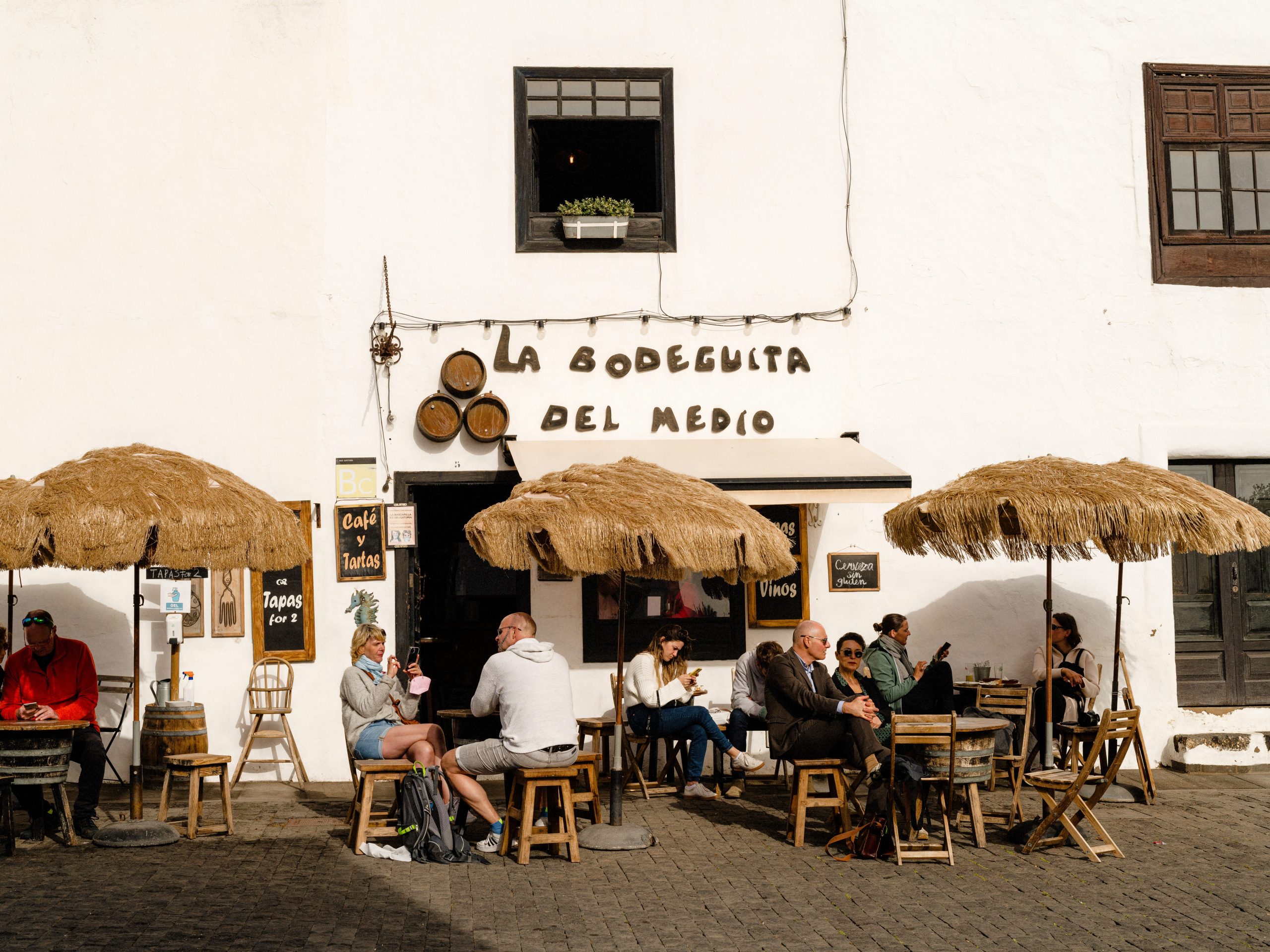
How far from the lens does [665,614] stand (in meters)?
10.2

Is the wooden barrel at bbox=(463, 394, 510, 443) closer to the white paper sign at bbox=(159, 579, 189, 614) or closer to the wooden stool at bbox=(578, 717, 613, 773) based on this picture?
the wooden stool at bbox=(578, 717, 613, 773)

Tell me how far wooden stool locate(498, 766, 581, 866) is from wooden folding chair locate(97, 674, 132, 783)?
11.7 ft

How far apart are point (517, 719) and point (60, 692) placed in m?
3.15

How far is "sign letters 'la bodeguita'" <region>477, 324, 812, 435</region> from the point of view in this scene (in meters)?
10.0

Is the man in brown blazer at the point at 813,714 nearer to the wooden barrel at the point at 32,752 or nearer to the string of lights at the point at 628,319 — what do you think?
the string of lights at the point at 628,319

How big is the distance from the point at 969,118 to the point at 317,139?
5.17 m

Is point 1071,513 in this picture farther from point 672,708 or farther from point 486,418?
point 486,418

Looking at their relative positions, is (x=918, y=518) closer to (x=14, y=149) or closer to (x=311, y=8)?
(x=311, y=8)

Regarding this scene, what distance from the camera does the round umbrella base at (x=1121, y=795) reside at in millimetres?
8820

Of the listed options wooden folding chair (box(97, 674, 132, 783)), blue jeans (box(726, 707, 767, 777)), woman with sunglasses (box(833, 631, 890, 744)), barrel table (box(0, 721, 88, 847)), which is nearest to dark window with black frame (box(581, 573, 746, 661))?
blue jeans (box(726, 707, 767, 777))

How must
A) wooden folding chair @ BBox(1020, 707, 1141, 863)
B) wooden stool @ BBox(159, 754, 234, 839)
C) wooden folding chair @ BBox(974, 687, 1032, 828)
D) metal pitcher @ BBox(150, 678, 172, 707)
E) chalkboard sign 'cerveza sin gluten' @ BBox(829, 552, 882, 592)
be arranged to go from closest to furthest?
wooden folding chair @ BBox(1020, 707, 1141, 863)
wooden stool @ BBox(159, 754, 234, 839)
wooden folding chair @ BBox(974, 687, 1032, 828)
metal pitcher @ BBox(150, 678, 172, 707)
chalkboard sign 'cerveza sin gluten' @ BBox(829, 552, 882, 592)

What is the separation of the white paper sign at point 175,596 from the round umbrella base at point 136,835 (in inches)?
86.5

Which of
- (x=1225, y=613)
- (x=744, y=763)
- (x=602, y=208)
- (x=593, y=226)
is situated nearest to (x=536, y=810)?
(x=744, y=763)

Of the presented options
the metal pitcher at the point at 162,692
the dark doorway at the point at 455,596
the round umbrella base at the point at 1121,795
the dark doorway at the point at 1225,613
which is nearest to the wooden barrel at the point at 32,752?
the metal pitcher at the point at 162,692
